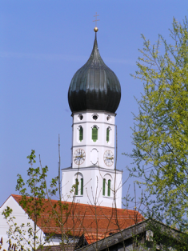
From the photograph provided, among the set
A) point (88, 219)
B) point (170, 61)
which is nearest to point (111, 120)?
point (88, 219)

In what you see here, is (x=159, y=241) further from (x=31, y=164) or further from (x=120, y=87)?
(x=120, y=87)

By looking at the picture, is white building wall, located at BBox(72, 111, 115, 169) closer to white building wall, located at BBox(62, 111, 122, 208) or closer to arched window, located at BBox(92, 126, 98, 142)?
white building wall, located at BBox(62, 111, 122, 208)

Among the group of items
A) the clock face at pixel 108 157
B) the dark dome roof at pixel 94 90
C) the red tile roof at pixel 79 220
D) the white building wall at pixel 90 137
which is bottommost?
the red tile roof at pixel 79 220

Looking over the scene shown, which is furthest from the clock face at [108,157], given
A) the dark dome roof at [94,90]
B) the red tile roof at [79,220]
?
the red tile roof at [79,220]

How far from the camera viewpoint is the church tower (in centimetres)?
4478

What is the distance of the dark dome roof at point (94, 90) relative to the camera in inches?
1781

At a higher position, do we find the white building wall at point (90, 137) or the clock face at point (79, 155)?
the white building wall at point (90, 137)

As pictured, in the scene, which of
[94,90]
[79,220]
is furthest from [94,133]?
[79,220]

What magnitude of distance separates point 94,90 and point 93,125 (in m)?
2.93

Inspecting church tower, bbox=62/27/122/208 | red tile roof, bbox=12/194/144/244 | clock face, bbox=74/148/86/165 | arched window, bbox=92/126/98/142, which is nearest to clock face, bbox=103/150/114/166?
church tower, bbox=62/27/122/208

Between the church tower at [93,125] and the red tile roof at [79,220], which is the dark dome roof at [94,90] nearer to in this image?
the church tower at [93,125]

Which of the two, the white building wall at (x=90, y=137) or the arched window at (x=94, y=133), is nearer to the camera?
the white building wall at (x=90, y=137)

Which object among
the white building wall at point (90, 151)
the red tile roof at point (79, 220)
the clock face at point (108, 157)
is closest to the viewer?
the red tile roof at point (79, 220)

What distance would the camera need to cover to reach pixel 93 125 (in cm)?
4538
